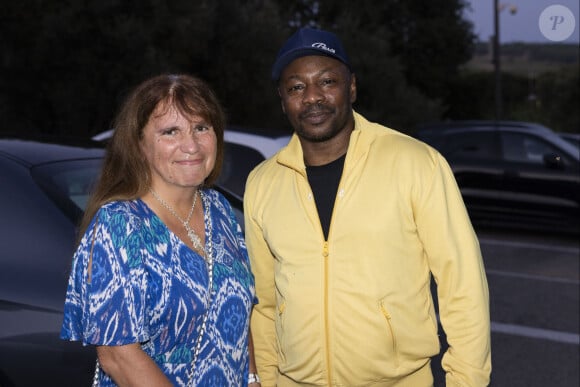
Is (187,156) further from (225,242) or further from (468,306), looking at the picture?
(468,306)

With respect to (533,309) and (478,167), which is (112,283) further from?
(478,167)

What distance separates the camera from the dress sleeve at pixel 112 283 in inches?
82.1

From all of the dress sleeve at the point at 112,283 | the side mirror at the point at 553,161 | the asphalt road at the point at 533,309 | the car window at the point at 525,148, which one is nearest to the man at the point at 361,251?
the dress sleeve at the point at 112,283

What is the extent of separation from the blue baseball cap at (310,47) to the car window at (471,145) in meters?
9.29

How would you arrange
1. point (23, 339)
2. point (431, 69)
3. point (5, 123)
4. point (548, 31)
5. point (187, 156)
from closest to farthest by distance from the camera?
point (187, 156)
point (23, 339)
point (548, 31)
point (5, 123)
point (431, 69)

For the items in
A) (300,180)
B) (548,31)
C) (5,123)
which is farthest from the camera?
(5,123)

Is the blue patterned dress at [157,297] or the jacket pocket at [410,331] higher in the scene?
the blue patterned dress at [157,297]

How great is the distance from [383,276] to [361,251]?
0.33 feet

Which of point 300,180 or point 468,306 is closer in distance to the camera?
point 468,306

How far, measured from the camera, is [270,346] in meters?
2.82

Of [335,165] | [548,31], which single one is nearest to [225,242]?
[335,165]

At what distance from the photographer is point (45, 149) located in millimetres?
3943

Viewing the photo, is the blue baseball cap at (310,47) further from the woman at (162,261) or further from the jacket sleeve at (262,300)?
the jacket sleeve at (262,300)

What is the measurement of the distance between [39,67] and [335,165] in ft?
54.1
